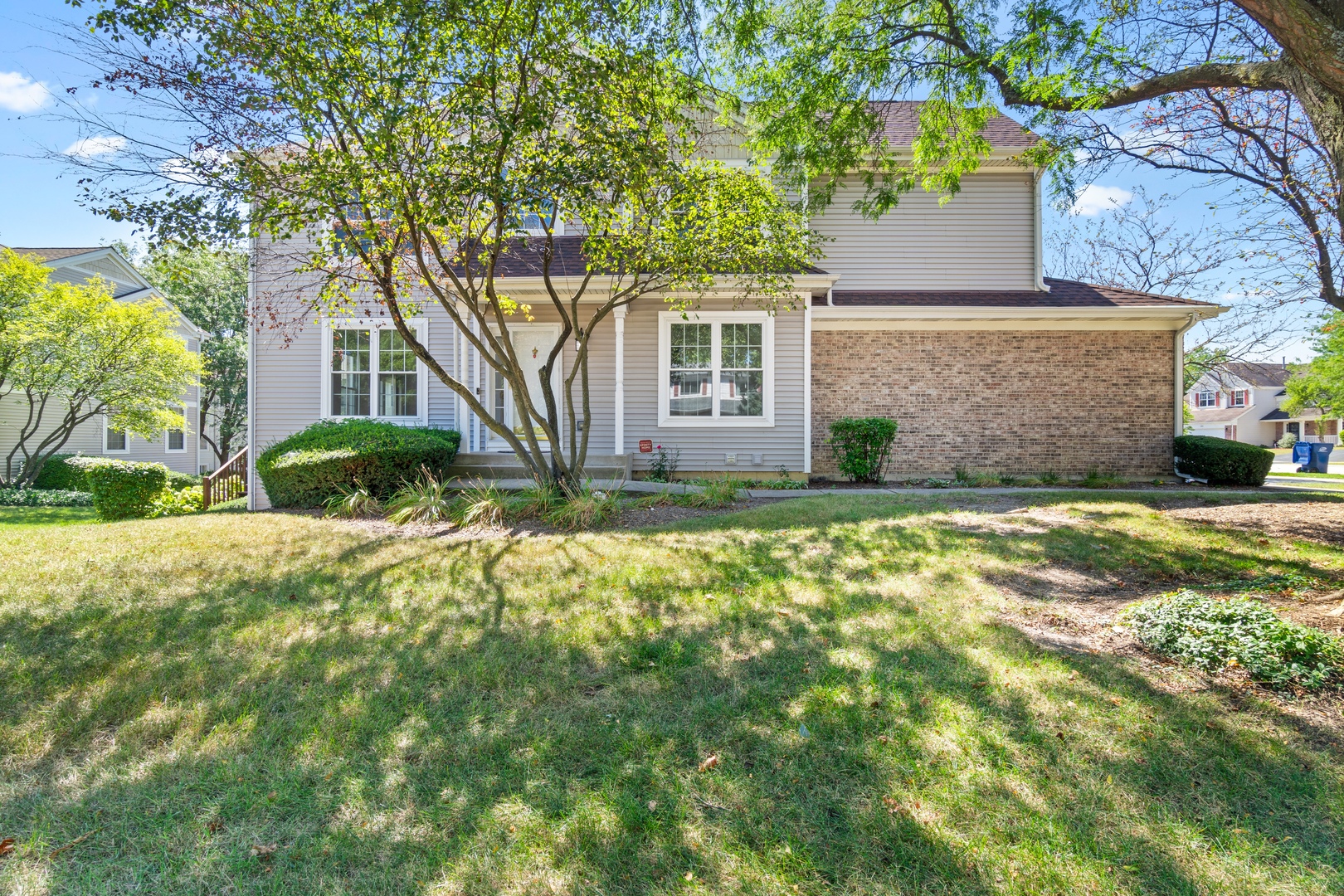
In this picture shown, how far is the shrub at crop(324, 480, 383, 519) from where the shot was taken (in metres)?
8.05

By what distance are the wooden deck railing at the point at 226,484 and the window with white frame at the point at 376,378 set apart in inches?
87.2

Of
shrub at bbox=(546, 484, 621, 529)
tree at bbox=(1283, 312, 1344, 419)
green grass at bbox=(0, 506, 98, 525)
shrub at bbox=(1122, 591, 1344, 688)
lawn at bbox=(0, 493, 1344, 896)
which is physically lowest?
green grass at bbox=(0, 506, 98, 525)

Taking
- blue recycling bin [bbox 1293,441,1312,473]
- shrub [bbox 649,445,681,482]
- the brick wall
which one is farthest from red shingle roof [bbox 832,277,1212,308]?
blue recycling bin [bbox 1293,441,1312,473]

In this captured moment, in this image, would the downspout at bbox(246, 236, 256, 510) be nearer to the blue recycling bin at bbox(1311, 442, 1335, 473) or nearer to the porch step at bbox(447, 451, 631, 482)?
the porch step at bbox(447, 451, 631, 482)

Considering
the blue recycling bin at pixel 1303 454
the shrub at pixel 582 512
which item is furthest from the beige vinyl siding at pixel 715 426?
the blue recycling bin at pixel 1303 454

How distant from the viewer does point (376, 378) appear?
11375 millimetres

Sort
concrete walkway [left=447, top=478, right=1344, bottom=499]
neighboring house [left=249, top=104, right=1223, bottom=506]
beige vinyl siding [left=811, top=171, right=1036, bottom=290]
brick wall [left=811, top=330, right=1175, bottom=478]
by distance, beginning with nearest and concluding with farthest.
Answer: concrete walkway [left=447, top=478, right=1344, bottom=499], neighboring house [left=249, top=104, right=1223, bottom=506], brick wall [left=811, top=330, right=1175, bottom=478], beige vinyl siding [left=811, top=171, right=1036, bottom=290]

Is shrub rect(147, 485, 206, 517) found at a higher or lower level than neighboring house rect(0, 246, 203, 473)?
lower

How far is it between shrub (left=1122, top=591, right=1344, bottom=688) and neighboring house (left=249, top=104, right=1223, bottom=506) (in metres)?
7.41

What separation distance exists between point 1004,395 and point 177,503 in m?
14.8

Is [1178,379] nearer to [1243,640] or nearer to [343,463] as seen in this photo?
A: [1243,640]

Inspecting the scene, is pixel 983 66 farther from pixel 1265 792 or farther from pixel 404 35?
pixel 1265 792

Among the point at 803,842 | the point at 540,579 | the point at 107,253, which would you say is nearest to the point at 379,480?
the point at 540,579

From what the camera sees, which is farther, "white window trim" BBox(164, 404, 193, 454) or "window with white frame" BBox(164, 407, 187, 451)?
"window with white frame" BBox(164, 407, 187, 451)
